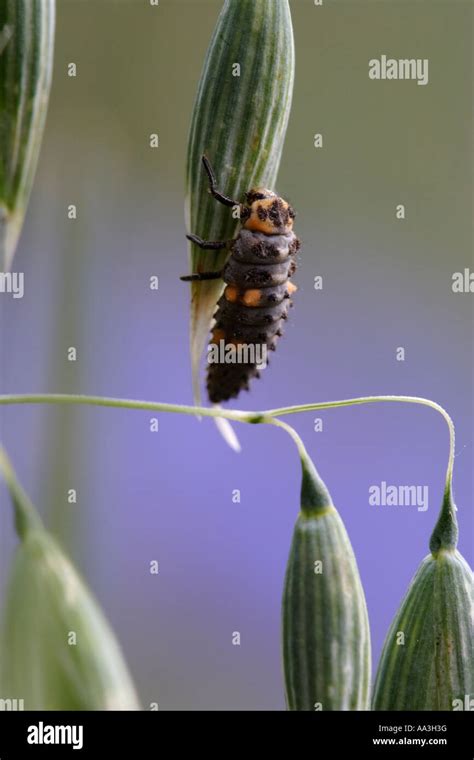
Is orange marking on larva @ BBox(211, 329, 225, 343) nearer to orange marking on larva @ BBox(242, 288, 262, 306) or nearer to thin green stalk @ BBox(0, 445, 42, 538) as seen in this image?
orange marking on larva @ BBox(242, 288, 262, 306)

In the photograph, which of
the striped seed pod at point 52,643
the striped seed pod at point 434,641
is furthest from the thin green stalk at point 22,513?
the striped seed pod at point 434,641

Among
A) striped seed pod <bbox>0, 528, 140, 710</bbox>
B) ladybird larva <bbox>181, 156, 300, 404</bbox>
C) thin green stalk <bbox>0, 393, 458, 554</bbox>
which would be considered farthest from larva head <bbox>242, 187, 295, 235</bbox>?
striped seed pod <bbox>0, 528, 140, 710</bbox>

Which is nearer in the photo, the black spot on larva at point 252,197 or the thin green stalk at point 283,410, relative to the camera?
the thin green stalk at point 283,410

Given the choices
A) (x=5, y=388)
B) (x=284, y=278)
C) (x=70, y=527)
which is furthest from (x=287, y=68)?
(x=70, y=527)

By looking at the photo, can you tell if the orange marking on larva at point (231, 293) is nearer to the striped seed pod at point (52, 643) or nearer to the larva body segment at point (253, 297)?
the larva body segment at point (253, 297)

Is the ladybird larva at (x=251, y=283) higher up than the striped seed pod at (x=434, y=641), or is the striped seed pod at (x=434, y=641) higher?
the ladybird larva at (x=251, y=283)

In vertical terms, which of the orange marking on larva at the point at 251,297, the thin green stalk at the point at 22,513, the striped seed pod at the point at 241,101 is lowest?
the thin green stalk at the point at 22,513
